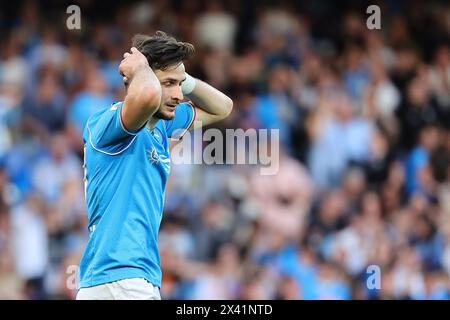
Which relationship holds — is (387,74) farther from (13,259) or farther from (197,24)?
(13,259)

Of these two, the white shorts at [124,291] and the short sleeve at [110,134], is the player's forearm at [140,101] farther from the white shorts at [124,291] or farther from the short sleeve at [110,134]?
the white shorts at [124,291]

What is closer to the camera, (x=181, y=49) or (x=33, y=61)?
(x=181, y=49)

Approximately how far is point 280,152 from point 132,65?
6528 millimetres

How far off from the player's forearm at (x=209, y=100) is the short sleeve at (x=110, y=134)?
2.78 ft

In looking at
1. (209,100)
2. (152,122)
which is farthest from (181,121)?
(152,122)

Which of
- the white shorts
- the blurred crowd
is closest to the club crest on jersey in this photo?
the white shorts

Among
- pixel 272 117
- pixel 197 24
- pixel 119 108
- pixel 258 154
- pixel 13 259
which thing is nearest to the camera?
pixel 119 108

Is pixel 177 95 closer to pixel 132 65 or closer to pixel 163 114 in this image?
pixel 163 114

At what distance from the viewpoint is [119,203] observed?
16.9 ft

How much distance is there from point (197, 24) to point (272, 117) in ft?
5.66

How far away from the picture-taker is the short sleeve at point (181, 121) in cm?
577

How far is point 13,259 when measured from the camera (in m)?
10.3

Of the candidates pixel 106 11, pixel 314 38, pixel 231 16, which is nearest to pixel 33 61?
pixel 106 11
